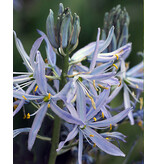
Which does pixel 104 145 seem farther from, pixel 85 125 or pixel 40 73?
pixel 40 73

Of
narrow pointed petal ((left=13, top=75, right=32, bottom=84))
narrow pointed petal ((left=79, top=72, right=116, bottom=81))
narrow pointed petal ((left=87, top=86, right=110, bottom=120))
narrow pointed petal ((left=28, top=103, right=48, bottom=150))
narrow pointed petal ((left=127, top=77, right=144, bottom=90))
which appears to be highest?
narrow pointed petal ((left=79, top=72, right=116, bottom=81))

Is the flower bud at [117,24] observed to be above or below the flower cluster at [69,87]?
above

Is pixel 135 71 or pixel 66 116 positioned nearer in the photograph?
pixel 66 116

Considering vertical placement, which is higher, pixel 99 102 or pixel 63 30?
pixel 63 30

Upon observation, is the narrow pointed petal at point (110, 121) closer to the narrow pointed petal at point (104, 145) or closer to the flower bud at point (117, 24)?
the narrow pointed petal at point (104, 145)

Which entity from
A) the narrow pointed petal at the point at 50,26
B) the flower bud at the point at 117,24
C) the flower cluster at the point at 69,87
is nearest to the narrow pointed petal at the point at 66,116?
the flower cluster at the point at 69,87

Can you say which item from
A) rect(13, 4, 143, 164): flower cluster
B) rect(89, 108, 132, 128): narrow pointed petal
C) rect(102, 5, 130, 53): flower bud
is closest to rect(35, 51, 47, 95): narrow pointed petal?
rect(13, 4, 143, 164): flower cluster

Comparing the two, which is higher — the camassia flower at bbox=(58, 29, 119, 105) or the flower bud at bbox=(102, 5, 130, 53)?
the flower bud at bbox=(102, 5, 130, 53)

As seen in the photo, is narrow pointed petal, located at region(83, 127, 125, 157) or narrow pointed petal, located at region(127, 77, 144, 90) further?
narrow pointed petal, located at region(127, 77, 144, 90)

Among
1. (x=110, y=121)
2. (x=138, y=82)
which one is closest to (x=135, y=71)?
(x=138, y=82)

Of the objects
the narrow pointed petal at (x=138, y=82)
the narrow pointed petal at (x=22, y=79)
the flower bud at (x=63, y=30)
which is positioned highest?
the flower bud at (x=63, y=30)

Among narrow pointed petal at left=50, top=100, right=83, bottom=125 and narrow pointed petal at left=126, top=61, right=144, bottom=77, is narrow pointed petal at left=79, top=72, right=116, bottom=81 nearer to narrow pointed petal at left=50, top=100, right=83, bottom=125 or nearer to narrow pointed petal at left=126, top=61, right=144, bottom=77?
narrow pointed petal at left=50, top=100, right=83, bottom=125

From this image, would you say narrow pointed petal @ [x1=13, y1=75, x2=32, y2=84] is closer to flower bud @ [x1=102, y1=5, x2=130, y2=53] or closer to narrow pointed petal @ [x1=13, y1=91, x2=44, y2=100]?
narrow pointed petal @ [x1=13, y1=91, x2=44, y2=100]
